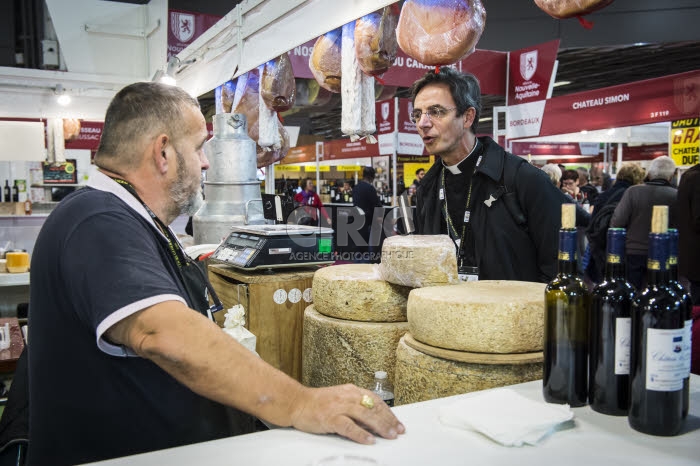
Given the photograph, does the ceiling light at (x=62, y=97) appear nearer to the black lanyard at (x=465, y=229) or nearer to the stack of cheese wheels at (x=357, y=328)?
the black lanyard at (x=465, y=229)

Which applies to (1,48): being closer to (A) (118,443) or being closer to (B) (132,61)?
(B) (132,61)

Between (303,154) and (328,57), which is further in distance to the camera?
(303,154)

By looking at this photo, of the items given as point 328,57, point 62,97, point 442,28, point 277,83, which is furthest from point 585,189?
point 62,97

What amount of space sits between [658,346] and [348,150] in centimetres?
1255

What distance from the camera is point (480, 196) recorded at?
2.48 m

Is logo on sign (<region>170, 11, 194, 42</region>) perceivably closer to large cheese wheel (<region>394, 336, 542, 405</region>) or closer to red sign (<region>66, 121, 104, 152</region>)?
red sign (<region>66, 121, 104, 152</region>)

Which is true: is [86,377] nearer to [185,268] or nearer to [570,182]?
[185,268]

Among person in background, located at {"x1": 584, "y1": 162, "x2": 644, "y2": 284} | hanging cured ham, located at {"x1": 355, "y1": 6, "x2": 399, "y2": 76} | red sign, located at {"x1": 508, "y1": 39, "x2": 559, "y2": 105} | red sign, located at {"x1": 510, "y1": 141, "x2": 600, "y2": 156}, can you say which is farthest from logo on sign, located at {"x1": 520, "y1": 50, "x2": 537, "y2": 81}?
red sign, located at {"x1": 510, "y1": 141, "x2": 600, "y2": 156}

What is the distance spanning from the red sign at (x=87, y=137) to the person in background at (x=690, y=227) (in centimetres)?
641

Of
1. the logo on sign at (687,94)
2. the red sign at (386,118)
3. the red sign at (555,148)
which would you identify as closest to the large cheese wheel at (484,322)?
the logo on sign at (687,94)

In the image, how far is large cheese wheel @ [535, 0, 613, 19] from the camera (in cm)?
176

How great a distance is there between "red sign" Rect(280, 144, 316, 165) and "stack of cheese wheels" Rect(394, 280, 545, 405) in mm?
15087

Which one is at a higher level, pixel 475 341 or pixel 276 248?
pixel 276 248

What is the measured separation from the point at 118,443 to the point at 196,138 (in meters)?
0.79
